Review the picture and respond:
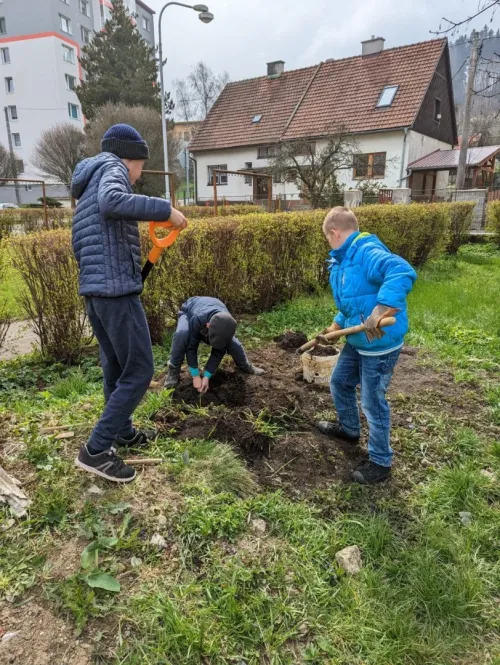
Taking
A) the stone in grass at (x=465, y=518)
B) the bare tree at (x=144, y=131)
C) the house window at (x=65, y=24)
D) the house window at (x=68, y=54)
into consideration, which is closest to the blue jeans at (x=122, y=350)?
the stone in grass at (x=465, y=518)

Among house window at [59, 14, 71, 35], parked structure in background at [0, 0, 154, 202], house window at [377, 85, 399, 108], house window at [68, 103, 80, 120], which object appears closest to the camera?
house window at [377, 85, 399, 108]

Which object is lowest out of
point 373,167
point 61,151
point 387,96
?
point 373,167

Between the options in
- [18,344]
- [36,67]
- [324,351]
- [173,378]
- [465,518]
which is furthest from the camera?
[36,67]

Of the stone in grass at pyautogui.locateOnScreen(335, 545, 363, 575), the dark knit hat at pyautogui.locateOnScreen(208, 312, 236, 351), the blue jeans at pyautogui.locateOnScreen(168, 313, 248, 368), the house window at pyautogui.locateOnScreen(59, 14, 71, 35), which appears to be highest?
the house window at pyautogui.locateOnScreen(59, 14, 71, 35)

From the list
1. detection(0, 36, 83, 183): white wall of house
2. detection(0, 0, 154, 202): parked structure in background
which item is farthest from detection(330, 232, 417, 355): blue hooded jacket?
detection(0, 36, 83, 183): white wall of house

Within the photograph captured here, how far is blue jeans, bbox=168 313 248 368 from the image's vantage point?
3678 mm

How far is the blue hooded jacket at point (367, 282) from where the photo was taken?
2.38 metres

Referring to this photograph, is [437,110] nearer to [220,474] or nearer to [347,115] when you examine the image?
[347,115]

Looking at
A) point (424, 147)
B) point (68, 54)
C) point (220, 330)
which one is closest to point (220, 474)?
point (220, 330)

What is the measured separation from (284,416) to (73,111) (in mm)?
46216

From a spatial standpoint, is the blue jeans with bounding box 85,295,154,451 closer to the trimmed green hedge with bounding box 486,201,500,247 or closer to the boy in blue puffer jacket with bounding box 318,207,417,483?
the boy in blue puffer jacket with bounding box 318,207,417,483

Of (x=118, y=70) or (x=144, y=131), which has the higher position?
(x=118, y=70)

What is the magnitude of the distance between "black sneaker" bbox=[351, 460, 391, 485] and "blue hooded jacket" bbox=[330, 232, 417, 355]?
0.71 metres

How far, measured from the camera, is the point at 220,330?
346cm
